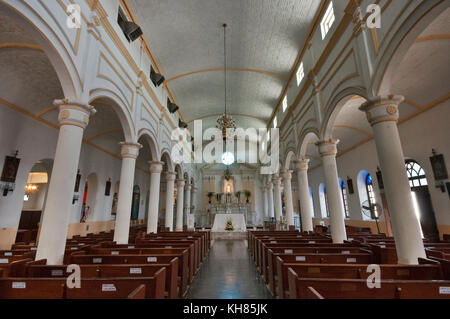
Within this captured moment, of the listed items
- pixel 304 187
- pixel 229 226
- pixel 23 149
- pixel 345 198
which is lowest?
pixel 229 226

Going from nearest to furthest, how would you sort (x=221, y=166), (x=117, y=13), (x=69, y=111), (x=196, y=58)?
(x=69, y=111) < (x=117, y=13) < (x=196, y=58) < (x=221, y=166)

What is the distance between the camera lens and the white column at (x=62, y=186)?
4043 mm

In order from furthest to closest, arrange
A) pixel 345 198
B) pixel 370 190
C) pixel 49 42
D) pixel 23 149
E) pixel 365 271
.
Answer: pixel 345 198 → pixel 370 190 → pixel 23 149 → pixel 49 42 → pixel 365 271

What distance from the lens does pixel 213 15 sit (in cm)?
825

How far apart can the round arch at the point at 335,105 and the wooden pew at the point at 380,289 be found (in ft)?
12.9

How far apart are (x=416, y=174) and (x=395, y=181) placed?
6090 millimetres

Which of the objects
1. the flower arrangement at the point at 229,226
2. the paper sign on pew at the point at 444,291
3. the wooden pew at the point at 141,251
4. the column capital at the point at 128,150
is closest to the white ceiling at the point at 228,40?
the column capital at the point at 128,150

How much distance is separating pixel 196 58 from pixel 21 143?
25.0 feet

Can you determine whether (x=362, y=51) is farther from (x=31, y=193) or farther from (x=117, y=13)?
(x=31, y=193)

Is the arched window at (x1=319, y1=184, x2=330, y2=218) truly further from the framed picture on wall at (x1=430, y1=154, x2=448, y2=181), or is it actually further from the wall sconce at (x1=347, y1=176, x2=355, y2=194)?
the framed picture on wall at (x1=430, y1=154, x2=448, y2=181)

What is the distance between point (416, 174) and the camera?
27.8 ft

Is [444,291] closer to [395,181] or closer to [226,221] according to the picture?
[395,181]

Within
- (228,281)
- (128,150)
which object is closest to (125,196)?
(128,150)
